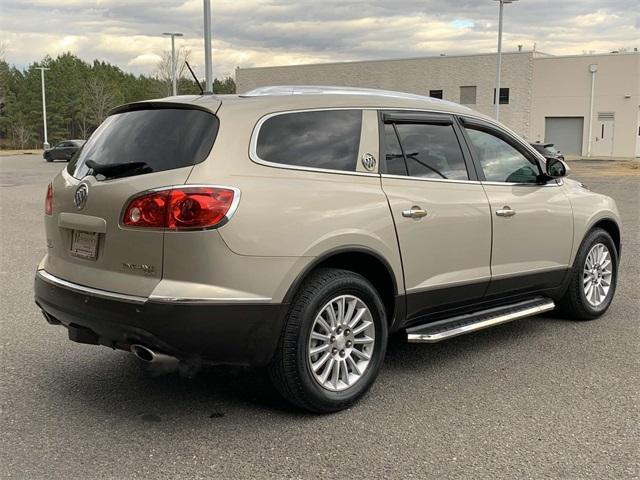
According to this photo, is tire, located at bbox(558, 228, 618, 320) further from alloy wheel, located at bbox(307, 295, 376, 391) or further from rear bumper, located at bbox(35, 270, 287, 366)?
rear bumper, located at bbox(35, 270, 287, 366)

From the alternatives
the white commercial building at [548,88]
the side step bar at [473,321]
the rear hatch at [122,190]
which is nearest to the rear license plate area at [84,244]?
the rear hatch at [122,190]

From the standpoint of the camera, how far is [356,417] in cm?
379

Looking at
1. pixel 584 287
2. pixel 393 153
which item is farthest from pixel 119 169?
pixel 584 287

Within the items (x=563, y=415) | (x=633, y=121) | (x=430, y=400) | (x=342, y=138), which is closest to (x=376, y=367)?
(x=430, y=400)

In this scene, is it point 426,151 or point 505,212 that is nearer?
point 426,151

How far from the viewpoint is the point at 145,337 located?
3.34 metres

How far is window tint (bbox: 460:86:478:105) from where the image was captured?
162 ft

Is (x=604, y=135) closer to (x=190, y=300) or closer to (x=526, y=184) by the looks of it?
(x=526, y=184)

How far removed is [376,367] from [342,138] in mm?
1413

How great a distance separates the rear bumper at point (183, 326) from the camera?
330 cm

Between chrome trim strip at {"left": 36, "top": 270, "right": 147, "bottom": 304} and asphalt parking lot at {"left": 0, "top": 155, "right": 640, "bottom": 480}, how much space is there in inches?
28.9

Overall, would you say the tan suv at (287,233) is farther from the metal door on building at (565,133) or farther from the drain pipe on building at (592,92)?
the metal door on building at (565,133)

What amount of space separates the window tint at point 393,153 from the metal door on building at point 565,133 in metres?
44.7

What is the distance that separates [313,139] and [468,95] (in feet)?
158
